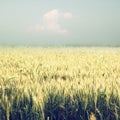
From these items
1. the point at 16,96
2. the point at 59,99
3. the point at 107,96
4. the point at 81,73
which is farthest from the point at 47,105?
the point at 81,73

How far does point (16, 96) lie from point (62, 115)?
48 cm

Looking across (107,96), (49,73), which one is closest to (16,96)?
(107,96)

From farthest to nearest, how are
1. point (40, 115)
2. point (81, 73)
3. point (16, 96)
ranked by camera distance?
point (81, 73)
point (16, 96)
point (40, 115)

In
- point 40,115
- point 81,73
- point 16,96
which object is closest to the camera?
point 40,115

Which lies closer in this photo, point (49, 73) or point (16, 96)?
point (16, 96)

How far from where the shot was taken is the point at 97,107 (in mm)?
3045

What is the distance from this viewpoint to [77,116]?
9.88ft

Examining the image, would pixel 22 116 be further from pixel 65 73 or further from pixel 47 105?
pixel 65 73

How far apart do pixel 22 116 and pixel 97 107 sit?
2.25 ft

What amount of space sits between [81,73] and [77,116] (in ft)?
5.61

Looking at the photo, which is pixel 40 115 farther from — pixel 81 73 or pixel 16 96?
pixel 81 73

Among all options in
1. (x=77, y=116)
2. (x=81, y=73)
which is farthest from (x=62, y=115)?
(x=81, y=73)

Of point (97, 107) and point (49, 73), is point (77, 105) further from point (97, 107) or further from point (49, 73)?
point (49, 73)

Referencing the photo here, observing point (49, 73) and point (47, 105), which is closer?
point (47, 105)
